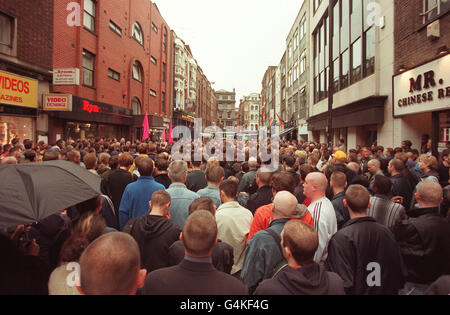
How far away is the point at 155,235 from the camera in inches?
120

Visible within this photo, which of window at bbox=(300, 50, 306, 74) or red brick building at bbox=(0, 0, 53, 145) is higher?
window at bbox=(300, 50, 306, 74)

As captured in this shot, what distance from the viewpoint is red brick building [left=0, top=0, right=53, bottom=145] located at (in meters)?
11.2

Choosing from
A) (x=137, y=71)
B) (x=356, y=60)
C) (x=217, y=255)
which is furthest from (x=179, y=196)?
(x=137, y=71)

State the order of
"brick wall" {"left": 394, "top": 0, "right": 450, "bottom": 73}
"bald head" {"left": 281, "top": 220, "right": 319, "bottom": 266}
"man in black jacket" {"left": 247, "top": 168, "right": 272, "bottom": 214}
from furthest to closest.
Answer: "brick wall" {"left": 394, "top": 0, "right": 450, "bottom": 73}
"man in black jacket" {"left": 247, "top": 168, "right": 272, "bottom": 214}
"bald head" {"left": 281, "top": 220, "right": 319, "bottom": 266}

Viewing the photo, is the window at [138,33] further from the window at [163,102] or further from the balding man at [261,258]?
the balding man at [261,258]

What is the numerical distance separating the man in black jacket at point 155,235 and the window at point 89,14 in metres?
19.1

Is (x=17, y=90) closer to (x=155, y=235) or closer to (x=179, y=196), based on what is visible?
(x=179, y=196)

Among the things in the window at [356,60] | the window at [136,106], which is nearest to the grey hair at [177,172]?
the window at [356,60]

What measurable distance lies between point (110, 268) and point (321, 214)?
259 cm

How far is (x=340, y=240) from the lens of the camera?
2818 millimetres

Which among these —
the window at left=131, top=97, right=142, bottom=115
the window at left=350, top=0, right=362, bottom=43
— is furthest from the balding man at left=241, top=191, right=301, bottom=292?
the window at left=131, top=97, right=142, bottom=115

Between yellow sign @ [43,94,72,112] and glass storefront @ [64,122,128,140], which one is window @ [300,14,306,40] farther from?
yellow sign @ [43,94,72,112]

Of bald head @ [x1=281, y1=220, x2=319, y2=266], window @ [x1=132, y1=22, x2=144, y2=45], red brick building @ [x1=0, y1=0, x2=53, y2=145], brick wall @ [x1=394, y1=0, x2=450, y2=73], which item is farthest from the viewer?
window @ [x1=132, y1=22, x2=144, y2=45]

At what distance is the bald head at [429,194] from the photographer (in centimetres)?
321
